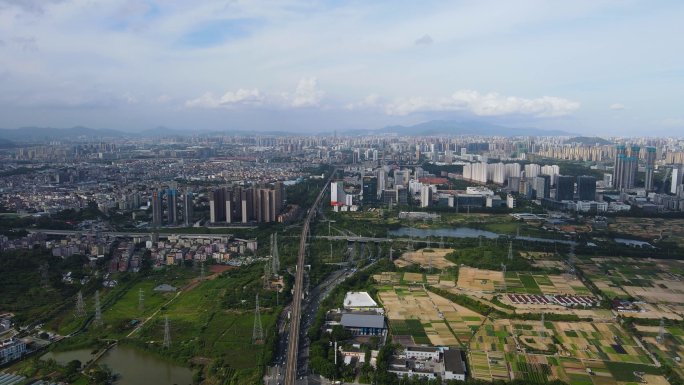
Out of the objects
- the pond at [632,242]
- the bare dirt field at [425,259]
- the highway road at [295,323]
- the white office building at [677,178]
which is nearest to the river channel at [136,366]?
the highway road at [295,323]

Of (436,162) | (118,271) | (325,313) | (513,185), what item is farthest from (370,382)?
(436,162)

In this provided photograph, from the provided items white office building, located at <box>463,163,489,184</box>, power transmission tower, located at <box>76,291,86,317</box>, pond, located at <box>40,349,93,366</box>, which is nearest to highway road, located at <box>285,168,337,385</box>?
pond, located at <box>40,349,93,366</box>

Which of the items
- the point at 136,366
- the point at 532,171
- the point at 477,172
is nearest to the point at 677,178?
the point at 532,171

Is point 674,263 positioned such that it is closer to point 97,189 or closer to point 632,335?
point 632,335

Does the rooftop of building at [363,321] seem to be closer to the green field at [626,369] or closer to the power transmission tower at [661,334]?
the green field at [626,369]

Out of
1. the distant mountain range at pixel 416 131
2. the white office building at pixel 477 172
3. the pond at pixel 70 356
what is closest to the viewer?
the pond at pixel 70 356

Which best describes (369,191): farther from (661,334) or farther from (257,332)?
(661,334)

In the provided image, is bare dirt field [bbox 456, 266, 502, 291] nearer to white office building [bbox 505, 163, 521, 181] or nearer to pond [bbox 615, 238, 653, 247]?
pond [bbox 615, 238, 653, 247]

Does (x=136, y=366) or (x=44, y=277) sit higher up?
(x=44, y=277)
